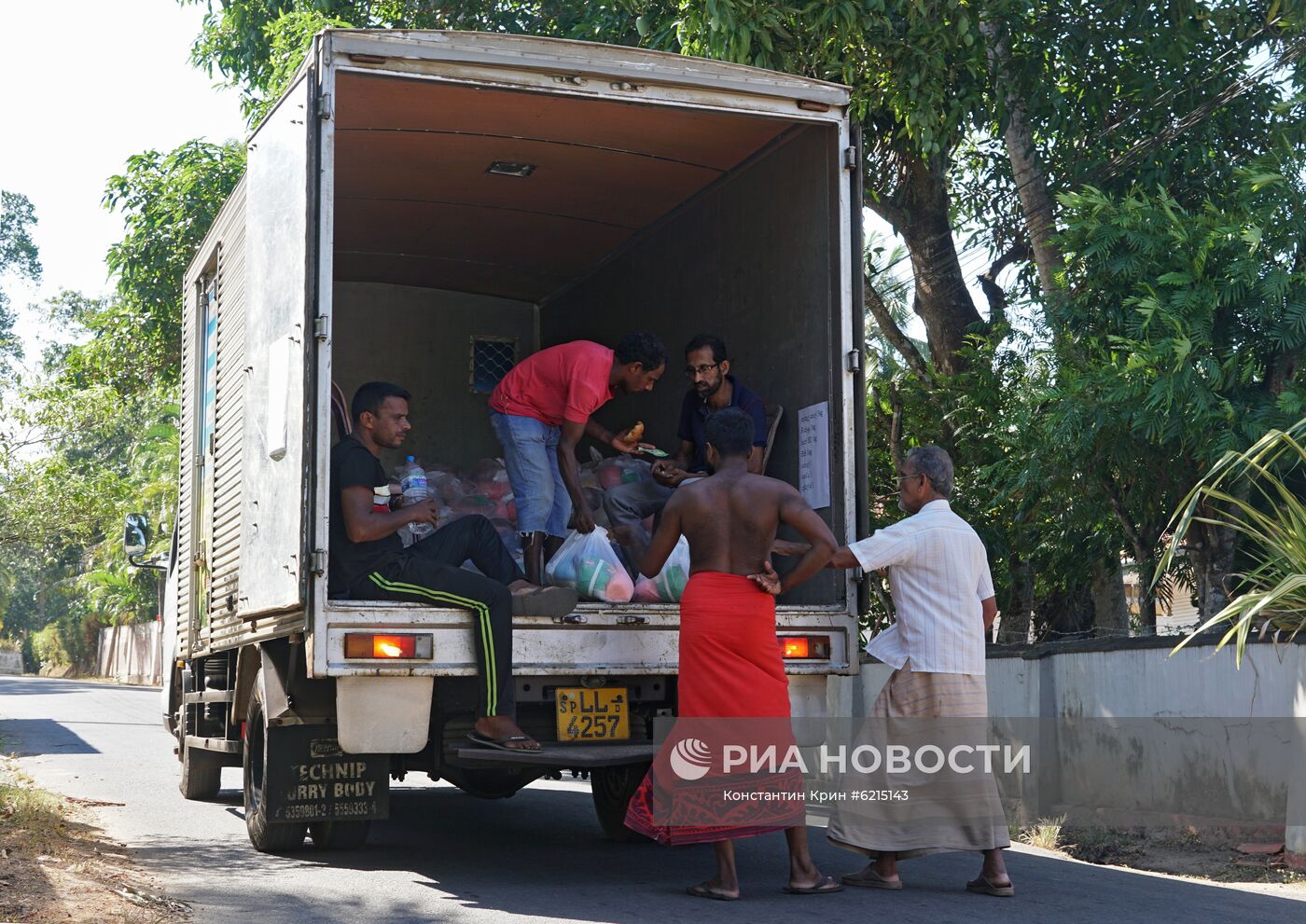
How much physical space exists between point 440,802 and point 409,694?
442 centimetres

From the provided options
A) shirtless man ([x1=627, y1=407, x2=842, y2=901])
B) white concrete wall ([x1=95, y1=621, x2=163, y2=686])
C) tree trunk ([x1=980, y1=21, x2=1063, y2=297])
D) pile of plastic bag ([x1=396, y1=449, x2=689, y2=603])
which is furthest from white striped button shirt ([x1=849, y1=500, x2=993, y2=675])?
white concrete wall ([x1=95, y1=621, x2=163, y2=686])

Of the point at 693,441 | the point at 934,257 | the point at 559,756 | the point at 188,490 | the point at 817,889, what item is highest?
the point at 934,257

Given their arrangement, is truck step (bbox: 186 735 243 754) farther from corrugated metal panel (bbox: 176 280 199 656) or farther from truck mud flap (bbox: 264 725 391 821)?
truck mud flap (bbox: 264 725 391 821)

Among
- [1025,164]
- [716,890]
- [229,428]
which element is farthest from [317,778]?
[1025,164]

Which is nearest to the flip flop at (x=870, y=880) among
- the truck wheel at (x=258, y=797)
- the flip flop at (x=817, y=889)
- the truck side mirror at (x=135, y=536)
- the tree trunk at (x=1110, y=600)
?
the flip flop at (x=817, y=889)

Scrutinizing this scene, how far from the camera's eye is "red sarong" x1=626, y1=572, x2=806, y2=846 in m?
5.42

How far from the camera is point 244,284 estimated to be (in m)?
6.84

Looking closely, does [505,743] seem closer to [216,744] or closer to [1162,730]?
[216,744]

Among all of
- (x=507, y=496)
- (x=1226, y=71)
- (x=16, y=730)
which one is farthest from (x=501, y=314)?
(x=16, y=730)

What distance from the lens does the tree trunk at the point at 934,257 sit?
12.8 m

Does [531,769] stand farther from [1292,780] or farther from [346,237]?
[346,237]

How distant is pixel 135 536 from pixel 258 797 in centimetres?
391

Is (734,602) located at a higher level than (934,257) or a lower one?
lower

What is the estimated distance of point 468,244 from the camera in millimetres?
9648
